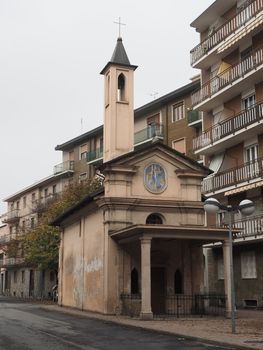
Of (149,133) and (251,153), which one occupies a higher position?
(149,133)

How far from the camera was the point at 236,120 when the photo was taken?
31938 millimetres

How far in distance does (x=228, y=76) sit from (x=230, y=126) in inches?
126

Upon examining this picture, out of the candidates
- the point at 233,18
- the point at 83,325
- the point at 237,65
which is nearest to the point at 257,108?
the point at 237,65

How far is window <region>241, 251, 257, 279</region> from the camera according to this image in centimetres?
3030

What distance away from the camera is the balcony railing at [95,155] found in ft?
173

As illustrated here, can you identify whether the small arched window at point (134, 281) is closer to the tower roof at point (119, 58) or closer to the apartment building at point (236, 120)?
the apartment building at point (236, 120)

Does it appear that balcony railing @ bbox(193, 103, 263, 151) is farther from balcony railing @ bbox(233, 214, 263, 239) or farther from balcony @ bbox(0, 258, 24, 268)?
balcony @ bbox(0, 258, 24, 268)

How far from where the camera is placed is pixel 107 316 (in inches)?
898

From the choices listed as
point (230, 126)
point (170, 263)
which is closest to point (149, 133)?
point (230, 126)

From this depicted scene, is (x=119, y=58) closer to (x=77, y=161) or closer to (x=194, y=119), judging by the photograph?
(x=194, y=119)

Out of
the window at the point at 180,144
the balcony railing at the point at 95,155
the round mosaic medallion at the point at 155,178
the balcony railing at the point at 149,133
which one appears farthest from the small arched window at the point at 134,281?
the balcony railing at the point at 95,155

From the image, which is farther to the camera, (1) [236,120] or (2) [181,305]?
(1) [236,120]

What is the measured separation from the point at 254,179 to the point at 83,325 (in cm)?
1453

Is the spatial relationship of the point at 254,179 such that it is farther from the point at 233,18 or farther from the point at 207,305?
the point at 233,18
